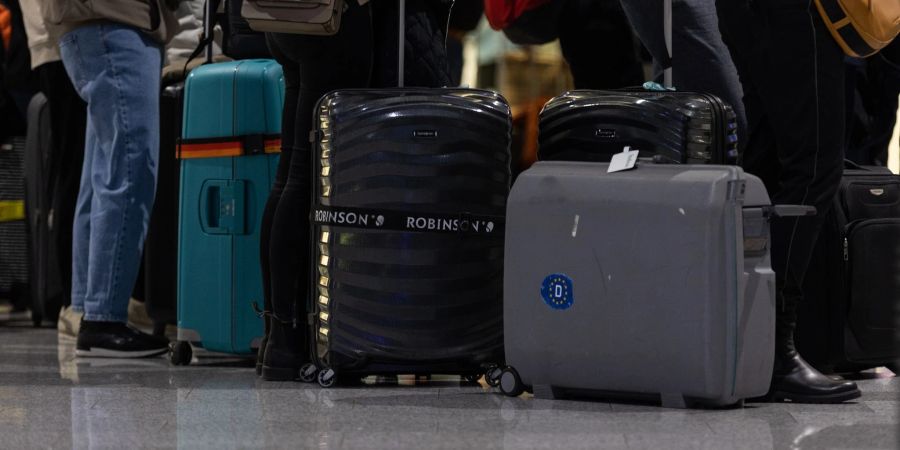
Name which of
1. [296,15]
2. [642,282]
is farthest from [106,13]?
[642,282]

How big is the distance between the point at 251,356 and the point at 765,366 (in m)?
1.44

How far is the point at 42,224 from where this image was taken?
16.4 ft

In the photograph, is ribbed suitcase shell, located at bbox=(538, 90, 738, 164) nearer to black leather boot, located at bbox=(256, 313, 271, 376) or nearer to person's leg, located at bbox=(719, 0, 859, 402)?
person's leg, located at bbox=(719, 0, 859, 402)

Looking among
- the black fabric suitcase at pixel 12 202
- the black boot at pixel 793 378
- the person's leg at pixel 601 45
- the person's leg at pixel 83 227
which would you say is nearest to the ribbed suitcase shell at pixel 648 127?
the black boot at pixel 793 378

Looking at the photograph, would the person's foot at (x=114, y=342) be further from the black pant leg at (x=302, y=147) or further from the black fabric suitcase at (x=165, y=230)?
the black pant leg at (x=302, y=147)

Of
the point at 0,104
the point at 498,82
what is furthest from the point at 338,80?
the point at 498,82

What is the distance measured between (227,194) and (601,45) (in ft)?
3.83

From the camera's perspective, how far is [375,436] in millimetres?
2408

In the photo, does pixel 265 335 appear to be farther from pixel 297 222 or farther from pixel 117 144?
pixel 117 144

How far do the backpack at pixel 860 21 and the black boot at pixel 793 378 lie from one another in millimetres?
507

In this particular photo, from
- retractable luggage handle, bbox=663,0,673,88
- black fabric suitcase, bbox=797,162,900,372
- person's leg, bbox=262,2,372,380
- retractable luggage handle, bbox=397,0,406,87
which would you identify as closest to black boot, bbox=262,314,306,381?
person's leg, bbox=262,2,372,380

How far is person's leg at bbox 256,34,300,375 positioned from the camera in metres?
3.27

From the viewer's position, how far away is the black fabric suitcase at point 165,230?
4.06m

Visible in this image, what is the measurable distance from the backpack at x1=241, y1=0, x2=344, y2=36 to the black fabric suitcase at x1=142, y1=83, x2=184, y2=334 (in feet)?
3.35
